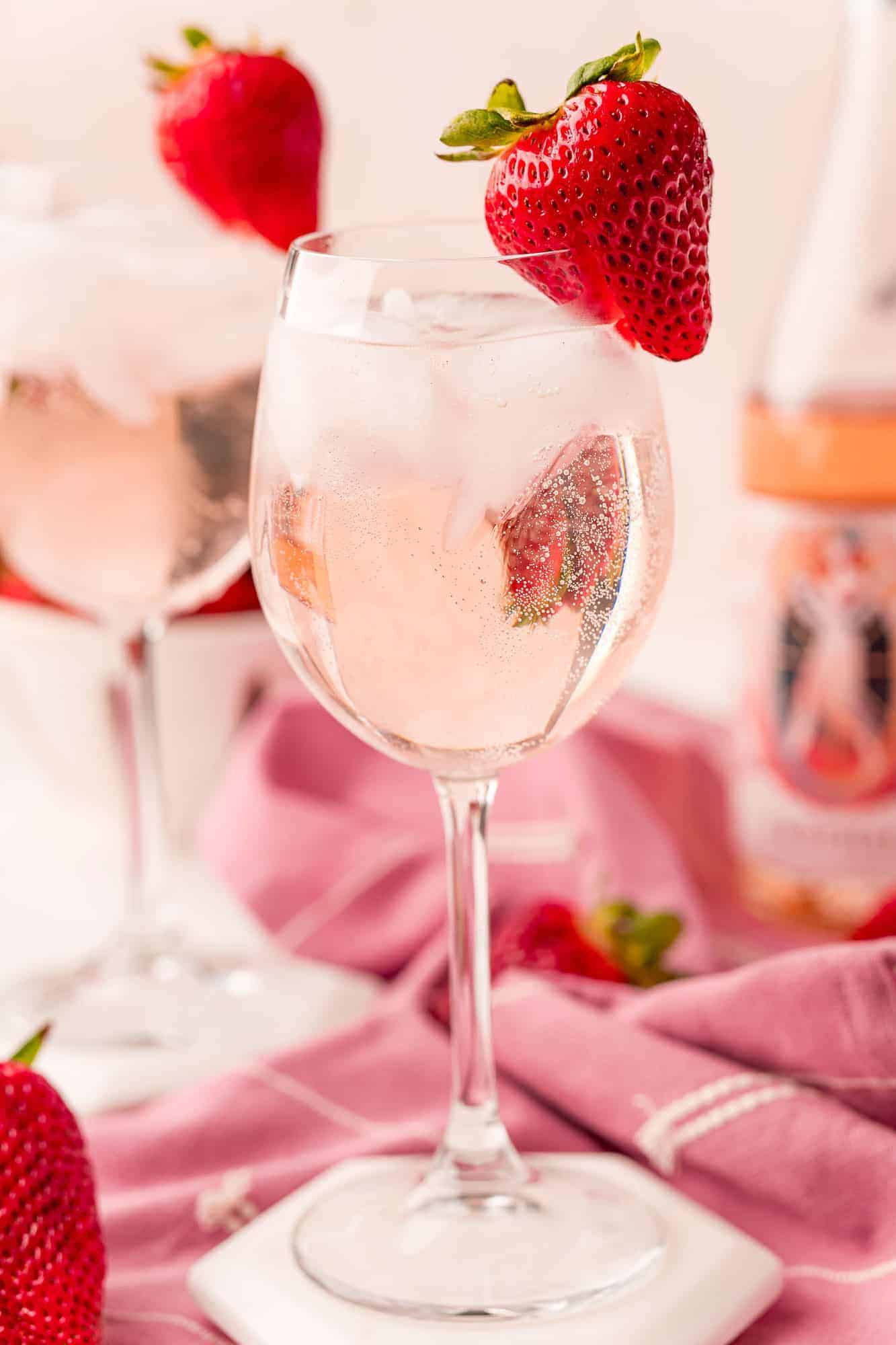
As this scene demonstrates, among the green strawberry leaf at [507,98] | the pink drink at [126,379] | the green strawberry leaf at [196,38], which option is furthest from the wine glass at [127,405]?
the green strawberry leaf at [507,98]

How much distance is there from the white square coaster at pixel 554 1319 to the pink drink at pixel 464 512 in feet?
A: 0.76

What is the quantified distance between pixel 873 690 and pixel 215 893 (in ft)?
1.65

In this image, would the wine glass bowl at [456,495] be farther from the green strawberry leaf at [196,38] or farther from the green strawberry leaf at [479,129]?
the green strawberry leaf at [196,38]

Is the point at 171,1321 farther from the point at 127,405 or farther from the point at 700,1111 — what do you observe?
the point at 127,405

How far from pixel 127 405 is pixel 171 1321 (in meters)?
0.47

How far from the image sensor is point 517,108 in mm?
631

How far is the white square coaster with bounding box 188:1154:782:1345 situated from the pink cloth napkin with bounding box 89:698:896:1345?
0.02m

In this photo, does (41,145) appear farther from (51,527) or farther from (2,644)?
(51,527)

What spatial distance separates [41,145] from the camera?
167 cm

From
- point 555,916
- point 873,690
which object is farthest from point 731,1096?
point 873,690

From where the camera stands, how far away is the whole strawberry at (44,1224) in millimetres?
676

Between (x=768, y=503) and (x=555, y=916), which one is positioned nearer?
(x=555, y=916)

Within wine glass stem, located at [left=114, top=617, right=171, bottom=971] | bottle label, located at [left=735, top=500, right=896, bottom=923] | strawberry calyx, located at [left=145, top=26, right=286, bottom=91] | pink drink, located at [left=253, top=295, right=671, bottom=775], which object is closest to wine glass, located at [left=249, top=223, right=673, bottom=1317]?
pink drink, located at [left=253, top=295, right=671, bottom=775]

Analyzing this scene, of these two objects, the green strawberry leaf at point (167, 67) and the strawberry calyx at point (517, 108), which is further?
the green strawberry leaf at point (167, 67)
